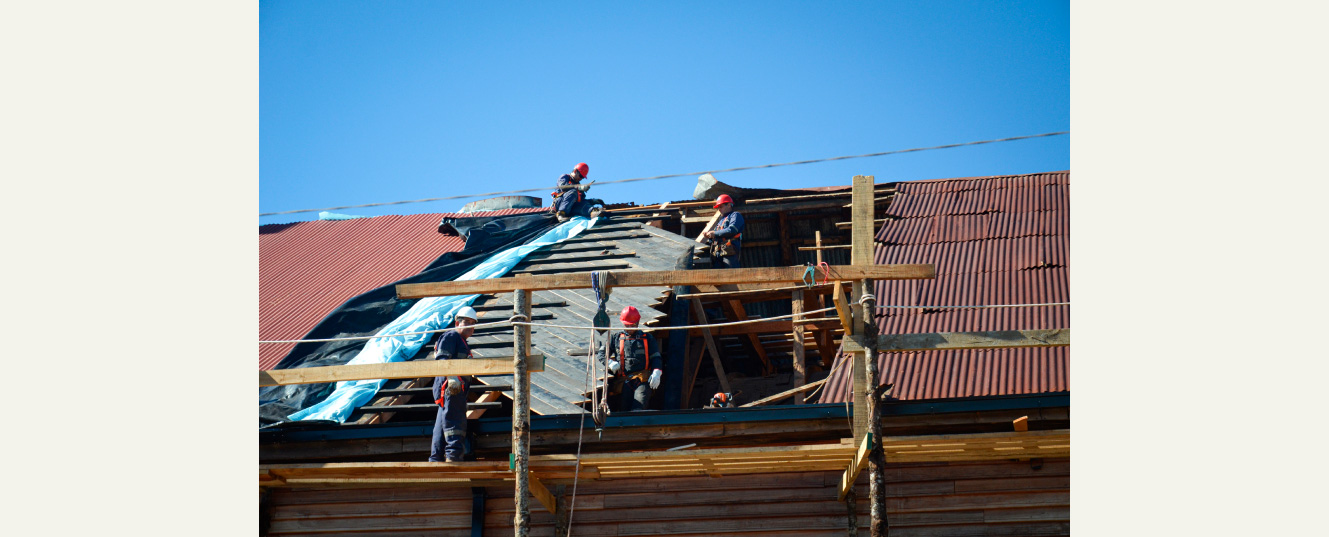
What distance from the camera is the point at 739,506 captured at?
374 inches

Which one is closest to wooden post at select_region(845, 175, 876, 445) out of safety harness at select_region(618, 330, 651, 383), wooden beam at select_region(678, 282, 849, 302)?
safety harness at select_region(618, 330, 651, 383)

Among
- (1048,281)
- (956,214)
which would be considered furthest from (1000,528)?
(956,214)

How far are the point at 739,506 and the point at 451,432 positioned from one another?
8.96 ft

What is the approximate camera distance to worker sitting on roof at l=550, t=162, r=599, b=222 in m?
16.3

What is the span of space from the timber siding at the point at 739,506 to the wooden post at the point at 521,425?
4.27 feet

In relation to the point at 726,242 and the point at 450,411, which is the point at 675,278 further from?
the point at 726,242

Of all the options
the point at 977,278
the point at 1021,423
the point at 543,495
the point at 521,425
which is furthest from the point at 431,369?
the point at 977,278

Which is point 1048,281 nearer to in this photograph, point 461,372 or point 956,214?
point 956,214

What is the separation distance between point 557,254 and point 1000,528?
7.50 meters

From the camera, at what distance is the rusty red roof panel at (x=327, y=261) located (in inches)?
615

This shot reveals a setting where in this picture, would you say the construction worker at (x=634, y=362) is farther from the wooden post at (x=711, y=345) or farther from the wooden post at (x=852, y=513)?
the wooden post at (x=852, y=513)

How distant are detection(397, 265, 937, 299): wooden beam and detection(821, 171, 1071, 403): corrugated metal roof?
1.93 m

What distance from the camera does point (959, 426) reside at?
9.17m

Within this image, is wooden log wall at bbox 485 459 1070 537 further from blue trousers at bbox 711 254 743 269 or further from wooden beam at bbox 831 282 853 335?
blue trousers at bbox 711 254 743 269
